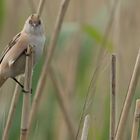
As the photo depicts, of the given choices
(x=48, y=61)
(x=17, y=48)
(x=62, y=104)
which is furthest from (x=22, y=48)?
(x=62, y=104)

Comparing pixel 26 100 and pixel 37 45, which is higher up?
pixel 37 45

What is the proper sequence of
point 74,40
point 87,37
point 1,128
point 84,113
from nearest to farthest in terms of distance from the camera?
point 84,113 < point 1,128 < point 87,37 < point 74,40

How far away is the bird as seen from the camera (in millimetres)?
1413

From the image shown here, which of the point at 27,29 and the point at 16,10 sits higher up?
the point at 16,10

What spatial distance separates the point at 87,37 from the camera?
1.98 meters

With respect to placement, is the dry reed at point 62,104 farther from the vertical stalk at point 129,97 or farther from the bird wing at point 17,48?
the vertical stalk at point 129,97

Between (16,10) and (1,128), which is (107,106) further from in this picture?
(16,10)

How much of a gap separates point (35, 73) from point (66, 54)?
1.71 ft

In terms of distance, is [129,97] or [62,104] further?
[62,104]

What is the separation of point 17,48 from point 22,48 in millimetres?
17

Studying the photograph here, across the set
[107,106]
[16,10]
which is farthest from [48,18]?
[107,106]

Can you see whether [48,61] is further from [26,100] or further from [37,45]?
[26,100]

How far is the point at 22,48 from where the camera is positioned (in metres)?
1.42

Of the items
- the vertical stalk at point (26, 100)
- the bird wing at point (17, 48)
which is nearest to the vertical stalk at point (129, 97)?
the vertical stalk at point (26, 100)
